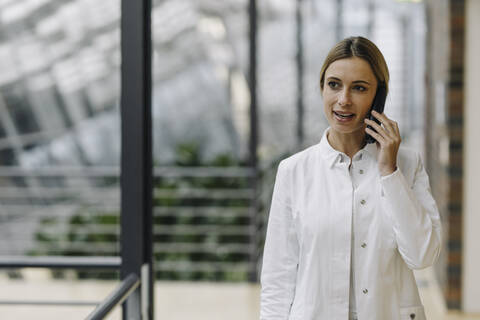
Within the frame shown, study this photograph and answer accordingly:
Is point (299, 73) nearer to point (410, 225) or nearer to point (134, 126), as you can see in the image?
point (134, 126)

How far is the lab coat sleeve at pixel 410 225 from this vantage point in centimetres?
107

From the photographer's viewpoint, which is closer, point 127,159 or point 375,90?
point 375,90

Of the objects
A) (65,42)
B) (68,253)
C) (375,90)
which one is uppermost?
(65,42)

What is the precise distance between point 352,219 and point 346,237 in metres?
0.04

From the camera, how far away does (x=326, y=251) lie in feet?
3.76

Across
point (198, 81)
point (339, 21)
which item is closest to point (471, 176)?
point (339, 21)

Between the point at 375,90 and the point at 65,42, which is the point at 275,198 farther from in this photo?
the point at 65,42

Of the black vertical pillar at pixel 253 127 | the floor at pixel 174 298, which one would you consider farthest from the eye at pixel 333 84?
the black vertical pillar at pixel 253 127

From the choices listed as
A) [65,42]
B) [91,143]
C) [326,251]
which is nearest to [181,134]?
[91,143]

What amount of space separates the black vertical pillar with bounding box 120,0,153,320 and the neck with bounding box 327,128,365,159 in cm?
63

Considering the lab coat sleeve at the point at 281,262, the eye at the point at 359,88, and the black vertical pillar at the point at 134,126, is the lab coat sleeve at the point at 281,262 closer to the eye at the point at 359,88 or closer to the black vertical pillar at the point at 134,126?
the eye at the point at 359,88

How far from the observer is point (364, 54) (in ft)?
3.65

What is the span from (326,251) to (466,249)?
2599 millimetres

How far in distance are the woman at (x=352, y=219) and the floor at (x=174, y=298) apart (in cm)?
250
